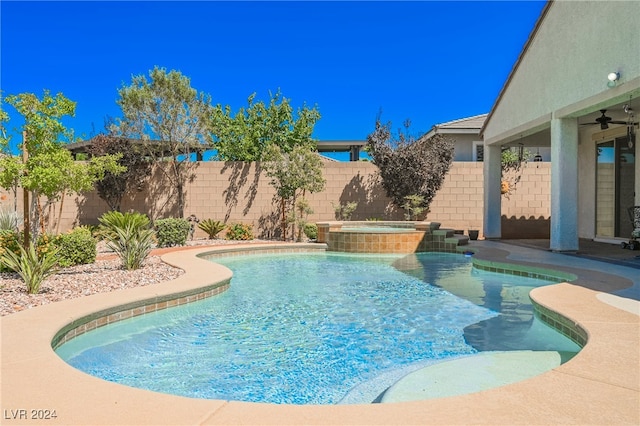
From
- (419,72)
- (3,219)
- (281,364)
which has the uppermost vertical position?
(419,72)

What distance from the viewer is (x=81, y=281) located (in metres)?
7.45

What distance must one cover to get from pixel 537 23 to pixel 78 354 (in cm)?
1246

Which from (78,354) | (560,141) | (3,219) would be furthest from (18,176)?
(560,141)

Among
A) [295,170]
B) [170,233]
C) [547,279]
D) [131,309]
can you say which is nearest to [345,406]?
[131,309]

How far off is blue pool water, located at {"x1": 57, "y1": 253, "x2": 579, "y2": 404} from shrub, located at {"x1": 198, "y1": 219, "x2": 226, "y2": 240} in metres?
8.23

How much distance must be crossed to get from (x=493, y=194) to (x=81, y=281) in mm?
12381

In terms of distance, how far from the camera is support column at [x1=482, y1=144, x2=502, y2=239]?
49.6 ft

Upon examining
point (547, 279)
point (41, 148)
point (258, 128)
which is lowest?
point (547, 279)

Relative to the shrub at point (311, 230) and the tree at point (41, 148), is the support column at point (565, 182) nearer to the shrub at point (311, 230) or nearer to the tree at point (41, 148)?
Result: the shrub at point (311, 230)

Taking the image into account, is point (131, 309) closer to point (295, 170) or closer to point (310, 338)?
point (310, 338)

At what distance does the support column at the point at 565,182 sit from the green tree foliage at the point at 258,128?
Result: 14.5 meters

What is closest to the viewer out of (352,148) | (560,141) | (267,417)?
(267,417)

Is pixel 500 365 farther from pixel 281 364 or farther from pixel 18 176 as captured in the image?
pixel 18 176

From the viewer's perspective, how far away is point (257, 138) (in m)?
23.9
